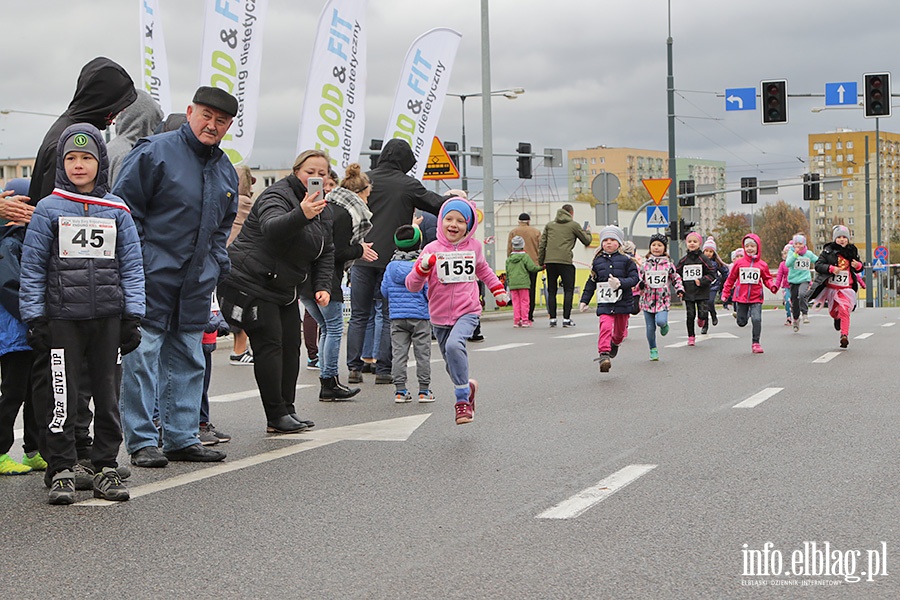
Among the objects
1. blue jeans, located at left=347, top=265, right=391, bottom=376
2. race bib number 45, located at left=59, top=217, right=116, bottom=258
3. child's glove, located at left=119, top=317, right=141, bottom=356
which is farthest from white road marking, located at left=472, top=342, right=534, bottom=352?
race bib number 45, located at left=59, top=217, right=116, bottom=258

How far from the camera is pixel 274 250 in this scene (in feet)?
29.0

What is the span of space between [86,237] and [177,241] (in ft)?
3.25

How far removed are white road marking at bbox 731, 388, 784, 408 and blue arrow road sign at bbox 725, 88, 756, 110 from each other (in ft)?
83.1

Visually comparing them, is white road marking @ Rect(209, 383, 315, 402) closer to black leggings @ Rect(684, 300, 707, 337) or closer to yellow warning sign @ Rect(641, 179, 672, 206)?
black leggings @ Rect(684, 300, 707, 337)

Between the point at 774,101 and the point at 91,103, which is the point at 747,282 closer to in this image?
the point at 91,103

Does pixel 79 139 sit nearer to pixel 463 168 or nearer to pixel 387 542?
pixel 387 542

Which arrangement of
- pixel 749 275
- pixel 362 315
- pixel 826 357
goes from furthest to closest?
1. pixel 749 275
2. pixel 826 357
3. pixel 362 315

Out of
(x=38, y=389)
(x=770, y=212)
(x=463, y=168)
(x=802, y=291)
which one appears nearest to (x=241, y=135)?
(x=802, y=291)

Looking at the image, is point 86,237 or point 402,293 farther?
point 402,293

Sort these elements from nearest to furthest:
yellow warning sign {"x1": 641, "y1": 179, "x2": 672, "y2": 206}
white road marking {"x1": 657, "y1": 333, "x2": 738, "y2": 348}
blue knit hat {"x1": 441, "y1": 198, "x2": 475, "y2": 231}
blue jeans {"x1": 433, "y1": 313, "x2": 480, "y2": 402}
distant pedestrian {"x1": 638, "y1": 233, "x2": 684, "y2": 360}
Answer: blue jeans {"x1": 433, "y1": 313, "x2": 480, "y2": 402}, blue knit hat {"x1": 441, "y1": 198, "x2": 475, "y2": 231}, distant pedestrian {"x1": 638, "y1": 233, "x2": 684, "y2": 360}, white road marking {"x1": 657, "y1": 333, "x2": 738, "y2": 348}, yellow warning sign {"x1": 641, "y1": 179, "x2": 672, "y2": 206}

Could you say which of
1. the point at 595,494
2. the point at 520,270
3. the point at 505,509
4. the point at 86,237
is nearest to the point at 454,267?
the point at 595,494

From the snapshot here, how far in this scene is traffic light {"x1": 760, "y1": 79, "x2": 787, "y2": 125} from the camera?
33875 mm

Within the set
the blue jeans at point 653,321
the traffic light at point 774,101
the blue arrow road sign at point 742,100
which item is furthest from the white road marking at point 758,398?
the blue arrow road sign at point 742,100

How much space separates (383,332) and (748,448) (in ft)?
18.8
